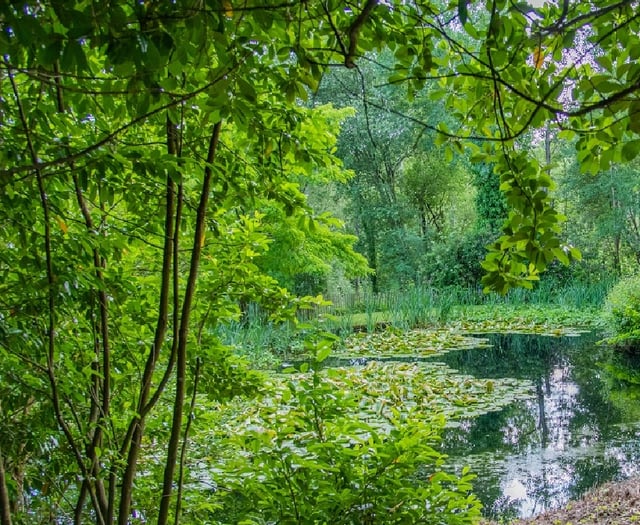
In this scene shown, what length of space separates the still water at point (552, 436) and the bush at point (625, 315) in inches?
12.6

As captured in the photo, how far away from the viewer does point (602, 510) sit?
11.1 ft

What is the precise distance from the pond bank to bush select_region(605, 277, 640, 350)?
4291 millimetres

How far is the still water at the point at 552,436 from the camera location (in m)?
3.98

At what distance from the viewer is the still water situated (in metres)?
3.98

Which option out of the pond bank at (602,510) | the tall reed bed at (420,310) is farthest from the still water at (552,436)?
the tall reed bed at (420,310)

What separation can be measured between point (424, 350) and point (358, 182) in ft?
31.0

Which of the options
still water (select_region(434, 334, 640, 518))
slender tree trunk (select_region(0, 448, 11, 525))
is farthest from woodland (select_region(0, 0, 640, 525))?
still water (select_region(434, 334, 640, 518))

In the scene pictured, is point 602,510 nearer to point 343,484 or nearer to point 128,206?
point 343,484

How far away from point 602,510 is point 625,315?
4.96 m

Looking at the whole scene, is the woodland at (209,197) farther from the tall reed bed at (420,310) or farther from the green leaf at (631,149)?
the tall reed bed at (420,310)

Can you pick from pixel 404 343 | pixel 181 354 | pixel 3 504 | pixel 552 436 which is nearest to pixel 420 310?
pixel 404 343

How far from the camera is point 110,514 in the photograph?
62.7 inches

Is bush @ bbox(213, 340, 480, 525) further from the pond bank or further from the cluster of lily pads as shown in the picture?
the cluster of lily pads

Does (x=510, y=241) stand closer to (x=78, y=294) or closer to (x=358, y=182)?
(x=78, y=294)
